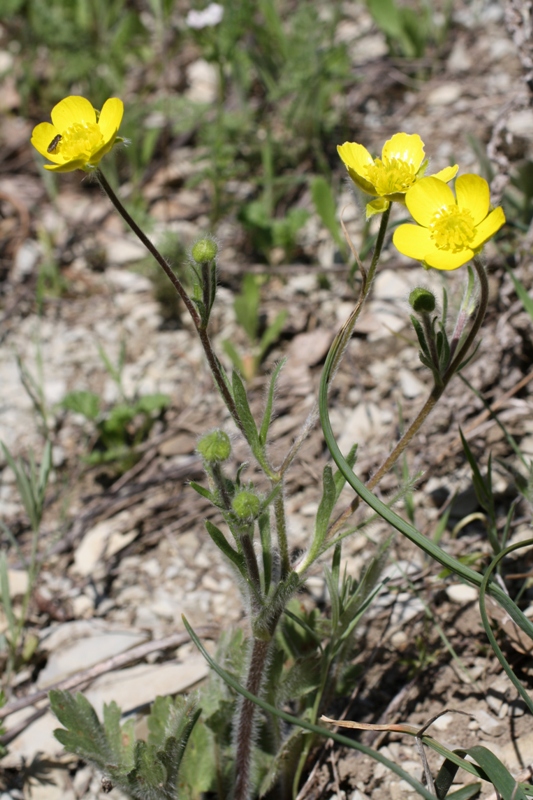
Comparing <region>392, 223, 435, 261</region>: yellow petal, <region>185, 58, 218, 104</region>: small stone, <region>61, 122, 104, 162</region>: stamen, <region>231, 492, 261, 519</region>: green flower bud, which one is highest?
<region>185, 58, 218, 104</region>: small stone

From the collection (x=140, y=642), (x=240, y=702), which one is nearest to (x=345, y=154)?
(x=240, y=702)

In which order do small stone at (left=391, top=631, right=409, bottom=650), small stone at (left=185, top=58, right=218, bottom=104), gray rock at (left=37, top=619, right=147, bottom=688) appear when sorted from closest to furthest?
small stone at (left=391, top=631, right=409, bottom=650) → gray rock at (left=37, top=619, right=147, bottom=688) → small stone at (left=185, top=58, right=218, bottom=104)

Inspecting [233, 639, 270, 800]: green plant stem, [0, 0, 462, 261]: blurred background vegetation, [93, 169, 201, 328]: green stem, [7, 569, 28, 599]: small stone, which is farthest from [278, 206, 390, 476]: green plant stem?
[0, 0, 462, 261]: blurred background vegetation

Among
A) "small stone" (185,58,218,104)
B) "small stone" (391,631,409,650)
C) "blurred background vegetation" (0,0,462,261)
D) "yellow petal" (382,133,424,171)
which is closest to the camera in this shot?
"yellow petal" (382,133,424,171)

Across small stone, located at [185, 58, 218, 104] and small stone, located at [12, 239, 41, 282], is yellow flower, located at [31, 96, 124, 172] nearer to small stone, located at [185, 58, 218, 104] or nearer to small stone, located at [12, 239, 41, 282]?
small stone, located at [12, 239, 41, 282]

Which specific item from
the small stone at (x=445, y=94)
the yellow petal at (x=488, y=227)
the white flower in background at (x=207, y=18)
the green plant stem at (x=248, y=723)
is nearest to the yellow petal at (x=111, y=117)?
the yellow petal at (x=488, y=227)

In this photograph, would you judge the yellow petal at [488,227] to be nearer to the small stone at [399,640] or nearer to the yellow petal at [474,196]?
the yellow petal at [474,196]

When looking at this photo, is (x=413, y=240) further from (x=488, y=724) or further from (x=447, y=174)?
(x=488, y=724)

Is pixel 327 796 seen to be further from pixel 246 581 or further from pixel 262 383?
pixel 262 383
